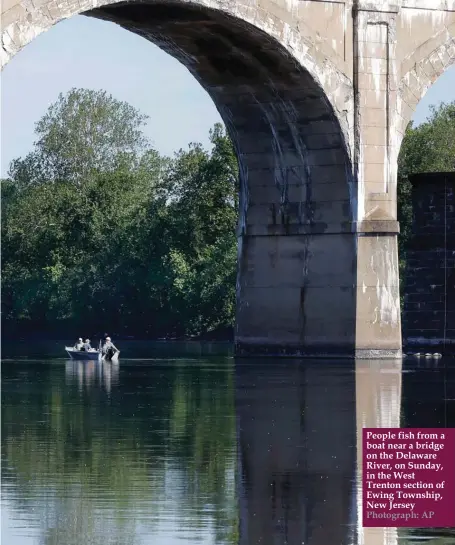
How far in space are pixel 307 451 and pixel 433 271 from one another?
83.4ft

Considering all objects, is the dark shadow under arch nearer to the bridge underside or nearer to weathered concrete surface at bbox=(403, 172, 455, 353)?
the bridge underside

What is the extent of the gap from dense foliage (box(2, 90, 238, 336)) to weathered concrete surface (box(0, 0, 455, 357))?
30367 millimetres

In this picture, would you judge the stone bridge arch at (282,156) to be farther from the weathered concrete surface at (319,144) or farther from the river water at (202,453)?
the river water at (202,453)

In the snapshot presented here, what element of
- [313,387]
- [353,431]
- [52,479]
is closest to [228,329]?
[313,387]

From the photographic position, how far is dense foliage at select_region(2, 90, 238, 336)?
75.7 m

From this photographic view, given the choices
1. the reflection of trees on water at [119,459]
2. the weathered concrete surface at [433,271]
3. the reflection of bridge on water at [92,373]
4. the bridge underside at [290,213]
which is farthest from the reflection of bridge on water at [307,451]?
the weathered concrete surface at [433,271]

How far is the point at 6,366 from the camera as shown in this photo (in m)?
44.1

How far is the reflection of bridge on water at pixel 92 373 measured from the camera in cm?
3541

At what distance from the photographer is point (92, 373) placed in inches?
1586

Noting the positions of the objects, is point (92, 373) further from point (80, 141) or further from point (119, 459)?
point (80, 141)

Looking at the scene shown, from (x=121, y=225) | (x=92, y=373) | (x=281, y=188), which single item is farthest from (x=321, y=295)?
(x=121, y=225)

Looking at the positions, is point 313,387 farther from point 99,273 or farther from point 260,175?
point 99,273

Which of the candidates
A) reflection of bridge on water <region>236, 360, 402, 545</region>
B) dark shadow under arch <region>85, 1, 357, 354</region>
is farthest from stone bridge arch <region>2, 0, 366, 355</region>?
reflection of bridge on water <region>236, 360, 402, 545</region>

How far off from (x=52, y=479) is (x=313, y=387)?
14315mm
